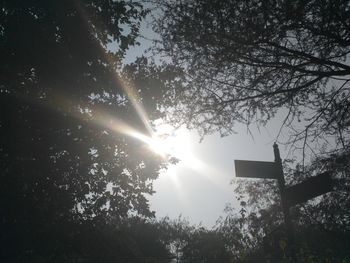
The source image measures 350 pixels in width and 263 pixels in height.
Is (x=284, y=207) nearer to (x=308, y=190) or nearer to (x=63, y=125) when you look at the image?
(x=308, y=190)

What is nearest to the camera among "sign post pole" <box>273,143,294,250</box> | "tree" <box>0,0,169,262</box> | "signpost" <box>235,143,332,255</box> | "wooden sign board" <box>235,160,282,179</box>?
"sign post pole" <box>273,143,294,250</box>

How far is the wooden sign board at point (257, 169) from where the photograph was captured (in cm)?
477

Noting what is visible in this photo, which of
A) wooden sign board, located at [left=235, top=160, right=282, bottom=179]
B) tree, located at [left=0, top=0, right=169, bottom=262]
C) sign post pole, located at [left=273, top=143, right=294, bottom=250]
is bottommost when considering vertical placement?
sign post pole, located at [left=273, top=143, right=294, bottom=250]

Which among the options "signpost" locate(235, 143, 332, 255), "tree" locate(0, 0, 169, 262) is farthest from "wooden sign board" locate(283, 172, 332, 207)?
"tree" locate(0, 0, 169, 262)

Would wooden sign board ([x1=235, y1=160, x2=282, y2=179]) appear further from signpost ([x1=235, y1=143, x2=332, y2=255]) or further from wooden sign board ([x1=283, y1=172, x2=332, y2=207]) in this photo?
wooden sign board ([x1=283, y1=172, x2=332, y2=207])

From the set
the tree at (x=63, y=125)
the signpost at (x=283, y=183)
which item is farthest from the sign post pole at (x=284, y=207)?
the tree at (x=63, y=125)

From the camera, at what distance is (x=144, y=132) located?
12.4 metres

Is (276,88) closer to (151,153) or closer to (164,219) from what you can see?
(151,153)

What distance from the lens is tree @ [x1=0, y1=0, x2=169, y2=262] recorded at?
9.80 meters

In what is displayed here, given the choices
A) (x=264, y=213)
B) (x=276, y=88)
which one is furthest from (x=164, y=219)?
(x=276, y=88)

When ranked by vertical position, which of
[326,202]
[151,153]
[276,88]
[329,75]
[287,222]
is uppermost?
[151,153]

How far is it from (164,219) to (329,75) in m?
49.9

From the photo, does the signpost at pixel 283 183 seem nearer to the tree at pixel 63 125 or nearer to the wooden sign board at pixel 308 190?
the wooden sign board at pixel 308 190

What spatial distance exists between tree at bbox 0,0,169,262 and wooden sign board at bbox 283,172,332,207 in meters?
6.34
